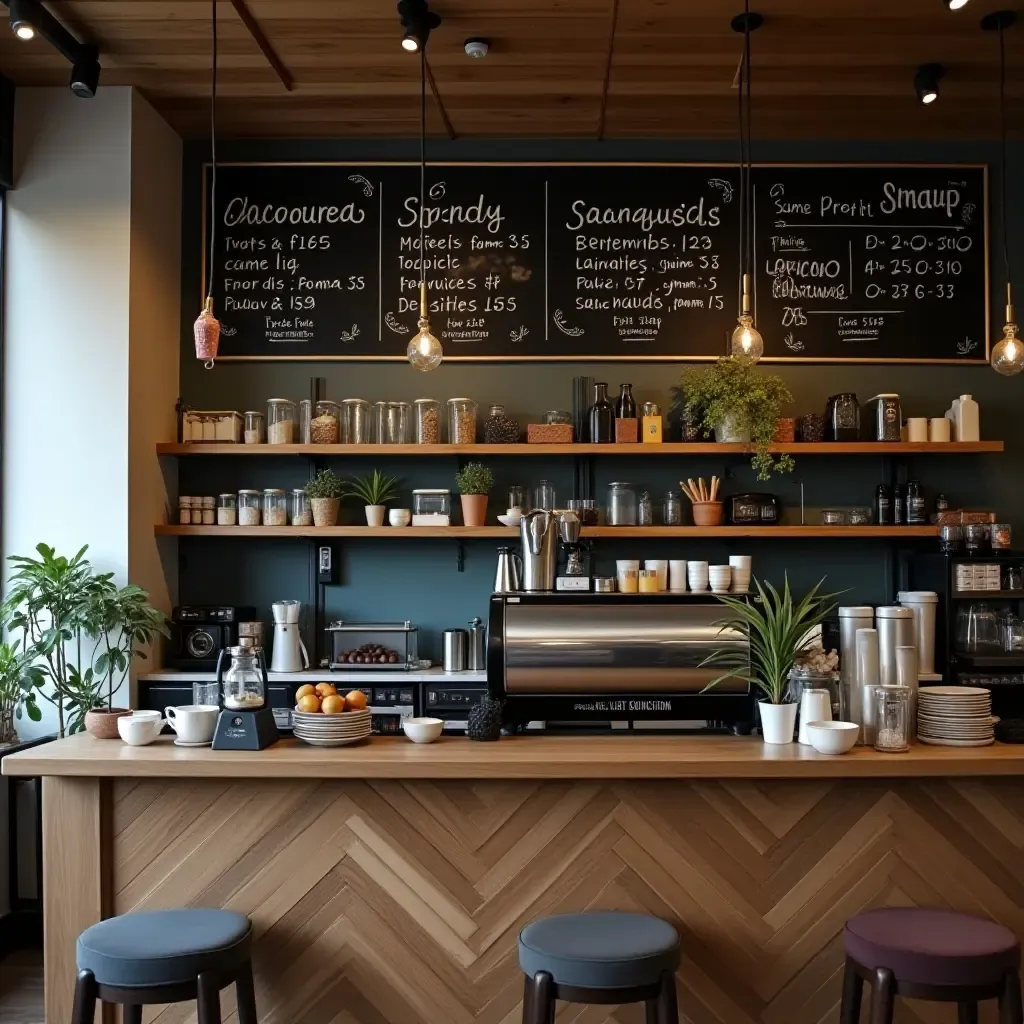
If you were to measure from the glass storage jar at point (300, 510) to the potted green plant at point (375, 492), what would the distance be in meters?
0.21

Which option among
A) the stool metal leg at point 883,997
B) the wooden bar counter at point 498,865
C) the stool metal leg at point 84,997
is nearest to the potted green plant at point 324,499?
the wooden bar counter at point 498,865

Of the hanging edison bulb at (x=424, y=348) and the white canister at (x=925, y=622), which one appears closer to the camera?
the hanging edison bulb at (x=424, y=348)

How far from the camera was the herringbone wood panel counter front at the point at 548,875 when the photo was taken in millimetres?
2537

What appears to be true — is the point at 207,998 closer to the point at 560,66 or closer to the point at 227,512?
the point at 227,512

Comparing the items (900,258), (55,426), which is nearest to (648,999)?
(55,426)

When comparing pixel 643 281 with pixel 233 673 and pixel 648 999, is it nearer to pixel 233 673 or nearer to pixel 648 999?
pixel 233 673

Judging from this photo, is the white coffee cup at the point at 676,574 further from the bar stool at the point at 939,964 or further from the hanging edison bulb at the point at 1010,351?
the bar stool at the point at 939,964

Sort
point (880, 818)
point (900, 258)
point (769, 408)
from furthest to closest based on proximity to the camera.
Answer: point (900, 258), point (769, 408), point (880, 818)

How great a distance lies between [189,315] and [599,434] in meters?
2.07

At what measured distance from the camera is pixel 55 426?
4215 mm

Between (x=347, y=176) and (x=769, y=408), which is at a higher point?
(x=347, y=176)

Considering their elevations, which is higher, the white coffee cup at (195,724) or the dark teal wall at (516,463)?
the dark teal wall at (516,463)

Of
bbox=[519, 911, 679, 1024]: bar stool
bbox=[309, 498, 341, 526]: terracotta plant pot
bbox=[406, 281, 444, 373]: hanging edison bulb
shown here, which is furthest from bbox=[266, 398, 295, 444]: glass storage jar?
bbox=[519, 911, 679, 1024]: bar stool

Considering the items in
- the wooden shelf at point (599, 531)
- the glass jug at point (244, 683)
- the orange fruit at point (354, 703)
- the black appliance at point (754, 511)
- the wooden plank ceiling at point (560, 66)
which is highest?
the wooden plank ceiling at point (560, 66)
